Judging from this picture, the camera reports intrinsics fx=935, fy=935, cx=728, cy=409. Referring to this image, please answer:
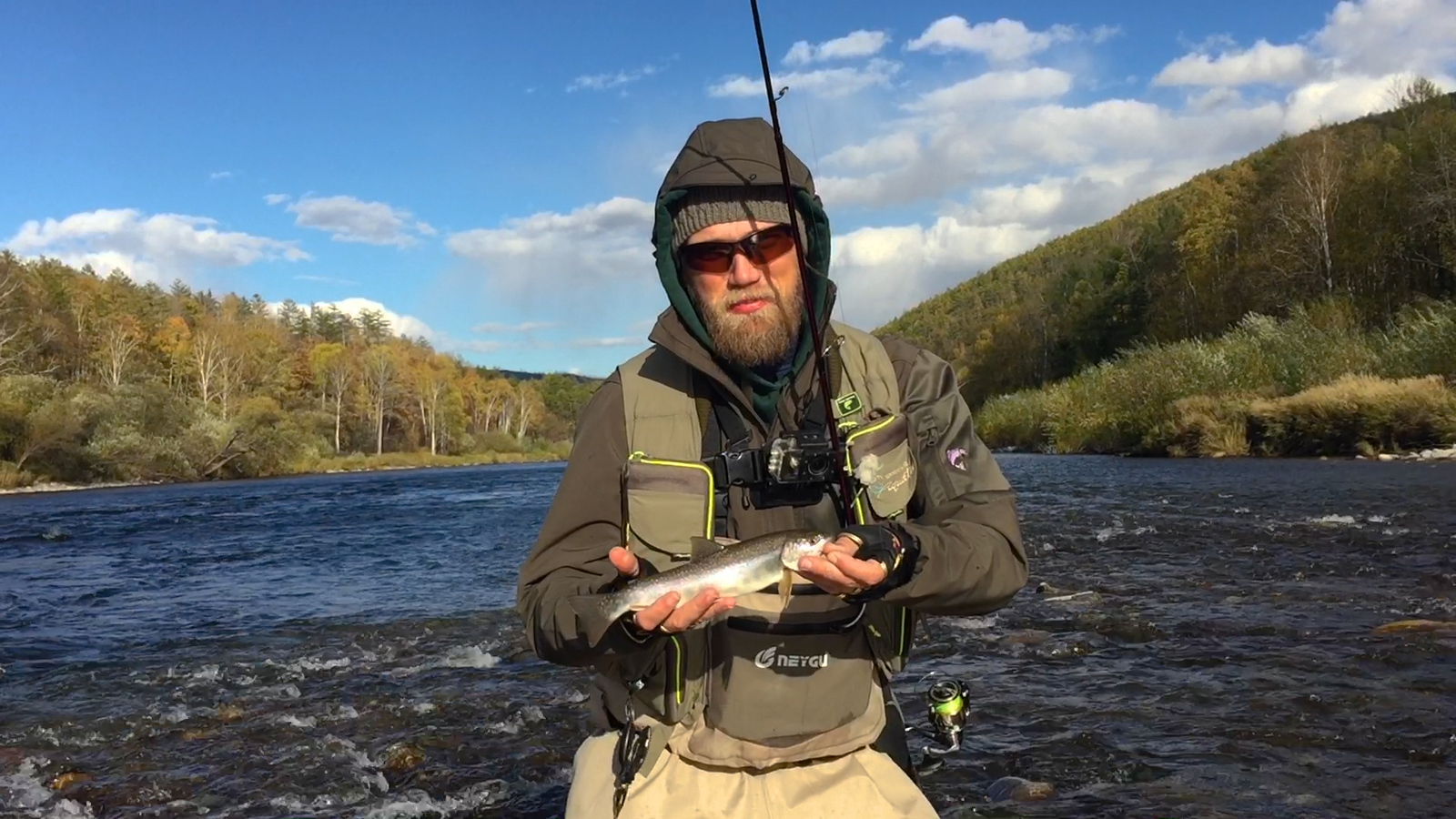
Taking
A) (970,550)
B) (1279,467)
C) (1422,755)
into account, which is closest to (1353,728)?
(1422,755)

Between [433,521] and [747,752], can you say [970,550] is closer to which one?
[747,752]

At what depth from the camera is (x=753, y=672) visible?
2.73 meters

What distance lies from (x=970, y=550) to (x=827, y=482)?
508 millimetres

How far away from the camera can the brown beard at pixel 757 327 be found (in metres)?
2.97

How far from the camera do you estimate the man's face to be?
9.78 ft

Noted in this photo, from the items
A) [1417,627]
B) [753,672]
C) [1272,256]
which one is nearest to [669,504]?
[753,672]

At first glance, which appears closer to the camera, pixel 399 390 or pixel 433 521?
pixel 433 521

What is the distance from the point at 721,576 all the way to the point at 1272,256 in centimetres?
4839

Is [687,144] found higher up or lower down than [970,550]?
higher up

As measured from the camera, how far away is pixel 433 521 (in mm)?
21953

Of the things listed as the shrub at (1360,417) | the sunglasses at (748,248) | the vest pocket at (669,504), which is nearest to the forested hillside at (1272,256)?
the shrub at (1360,417)

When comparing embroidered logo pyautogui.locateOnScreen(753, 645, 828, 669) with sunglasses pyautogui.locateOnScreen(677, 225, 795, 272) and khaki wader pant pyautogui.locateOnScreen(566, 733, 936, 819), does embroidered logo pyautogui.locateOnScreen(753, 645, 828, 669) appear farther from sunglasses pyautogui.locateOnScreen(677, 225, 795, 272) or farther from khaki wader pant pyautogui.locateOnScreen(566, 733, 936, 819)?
sunglasses pyautogui.locateOnScreen(677, 225, 795, 272)

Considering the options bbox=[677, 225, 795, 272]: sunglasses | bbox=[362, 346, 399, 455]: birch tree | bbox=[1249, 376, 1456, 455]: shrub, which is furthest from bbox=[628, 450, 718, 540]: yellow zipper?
bbox=[362, 346, 399, 455]: birch tree

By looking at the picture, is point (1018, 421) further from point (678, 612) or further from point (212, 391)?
point (212, 391)
